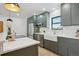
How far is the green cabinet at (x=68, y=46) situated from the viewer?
2472 millimetres

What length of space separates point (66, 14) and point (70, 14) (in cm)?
17

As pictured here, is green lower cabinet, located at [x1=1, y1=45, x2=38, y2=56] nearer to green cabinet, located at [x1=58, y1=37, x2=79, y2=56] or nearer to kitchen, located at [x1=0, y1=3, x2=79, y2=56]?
kitchen, located at [x1=0, y1=3, x2=79, y2=56]

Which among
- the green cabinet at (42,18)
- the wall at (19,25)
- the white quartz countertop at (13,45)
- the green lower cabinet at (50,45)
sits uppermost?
the green cabinet at (42,18)

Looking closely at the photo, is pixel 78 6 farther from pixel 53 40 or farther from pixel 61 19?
pixel 53 40

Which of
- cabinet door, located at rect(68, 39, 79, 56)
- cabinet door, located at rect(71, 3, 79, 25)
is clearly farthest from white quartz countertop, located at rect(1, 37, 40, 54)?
Result: cabinet door, located at rect(71, 3, 79, 25)

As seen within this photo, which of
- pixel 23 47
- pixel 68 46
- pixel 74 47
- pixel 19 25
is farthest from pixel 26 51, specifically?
pixel 68 46

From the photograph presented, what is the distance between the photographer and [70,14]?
3.05 meters

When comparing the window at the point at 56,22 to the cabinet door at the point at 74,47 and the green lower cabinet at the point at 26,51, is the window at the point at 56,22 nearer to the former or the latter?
the cabinet door at the point at 74,47

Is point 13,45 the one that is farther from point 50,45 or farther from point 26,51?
point 50,45

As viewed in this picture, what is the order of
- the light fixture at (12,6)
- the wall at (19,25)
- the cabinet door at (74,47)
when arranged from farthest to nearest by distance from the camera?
1. the cabinet door at (74,47)
2. the wall at (19,25)
3. the light fixture at (12,6)

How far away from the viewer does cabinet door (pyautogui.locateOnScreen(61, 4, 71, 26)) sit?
10.2ft

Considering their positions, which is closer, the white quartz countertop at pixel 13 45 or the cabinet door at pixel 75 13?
the white quartz countertop at pixel 13 45

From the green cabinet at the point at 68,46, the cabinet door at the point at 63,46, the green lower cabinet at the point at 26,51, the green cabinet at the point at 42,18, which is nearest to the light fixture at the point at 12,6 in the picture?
the green lower cabinet at the point at 26,51

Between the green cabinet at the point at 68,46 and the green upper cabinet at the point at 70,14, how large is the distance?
1.78 ft
